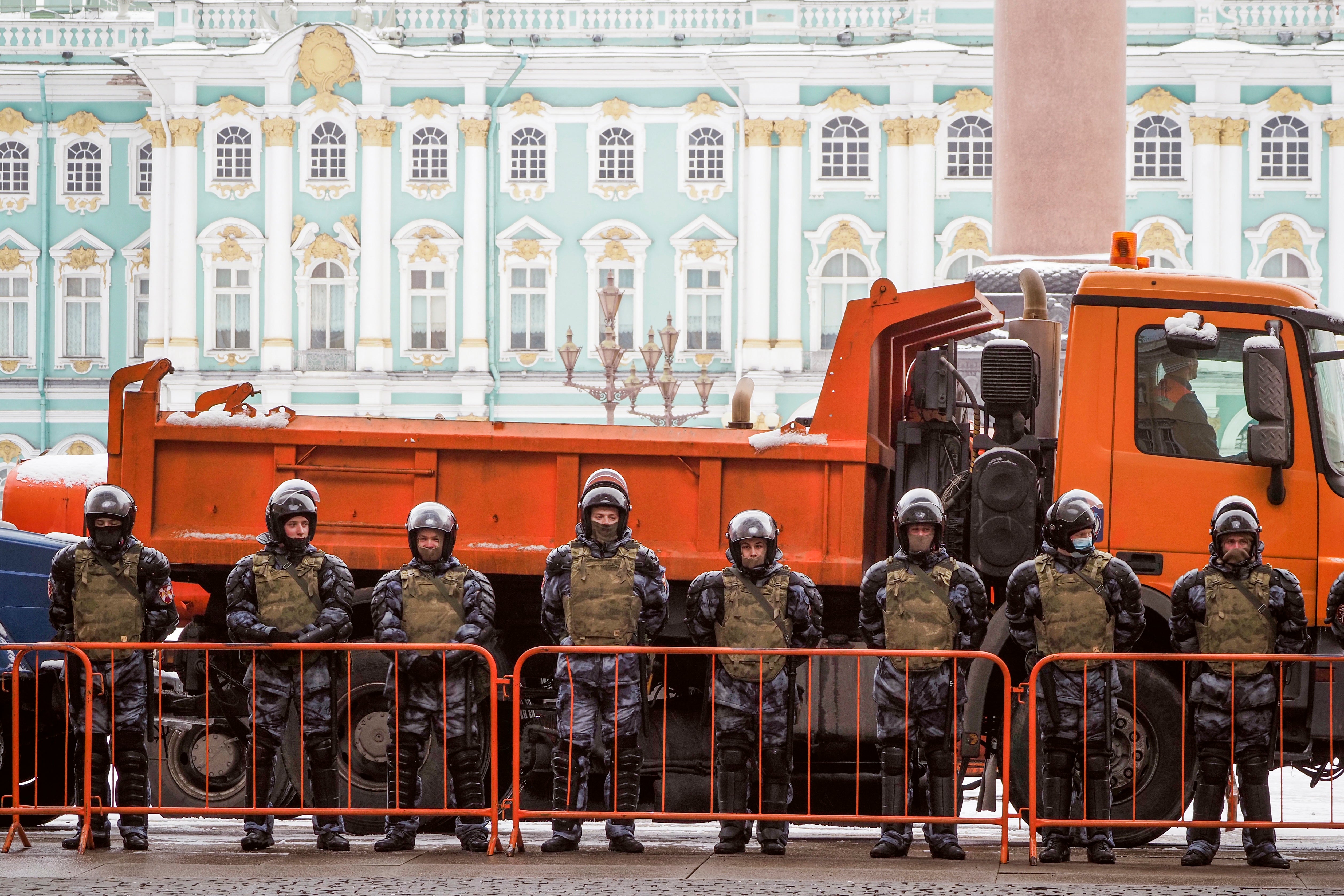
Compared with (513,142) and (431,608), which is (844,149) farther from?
(431,608)

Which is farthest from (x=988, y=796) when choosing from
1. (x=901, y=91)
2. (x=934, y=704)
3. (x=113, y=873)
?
(x=901, y=91)

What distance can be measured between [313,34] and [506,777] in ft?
112

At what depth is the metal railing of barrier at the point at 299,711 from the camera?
7.80 meters

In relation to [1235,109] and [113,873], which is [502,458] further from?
[1235,109]

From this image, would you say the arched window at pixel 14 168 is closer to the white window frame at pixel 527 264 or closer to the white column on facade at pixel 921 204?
the white window frame at pixel 527 264

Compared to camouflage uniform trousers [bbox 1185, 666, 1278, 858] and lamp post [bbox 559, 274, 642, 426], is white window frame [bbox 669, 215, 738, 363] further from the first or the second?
camouflage uniform trousers [bbox 1185, 666, 1278, 858]

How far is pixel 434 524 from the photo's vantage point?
814cm

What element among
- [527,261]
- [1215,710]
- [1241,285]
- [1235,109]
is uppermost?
[1235,109]

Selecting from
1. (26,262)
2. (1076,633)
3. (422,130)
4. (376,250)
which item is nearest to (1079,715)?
(1076,633)

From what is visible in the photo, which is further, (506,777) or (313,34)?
(313,34)

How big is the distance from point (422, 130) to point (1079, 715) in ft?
114

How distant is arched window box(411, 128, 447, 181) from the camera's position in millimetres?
40906

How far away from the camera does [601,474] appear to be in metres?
8.27

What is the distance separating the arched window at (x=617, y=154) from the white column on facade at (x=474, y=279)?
2.57 meters
